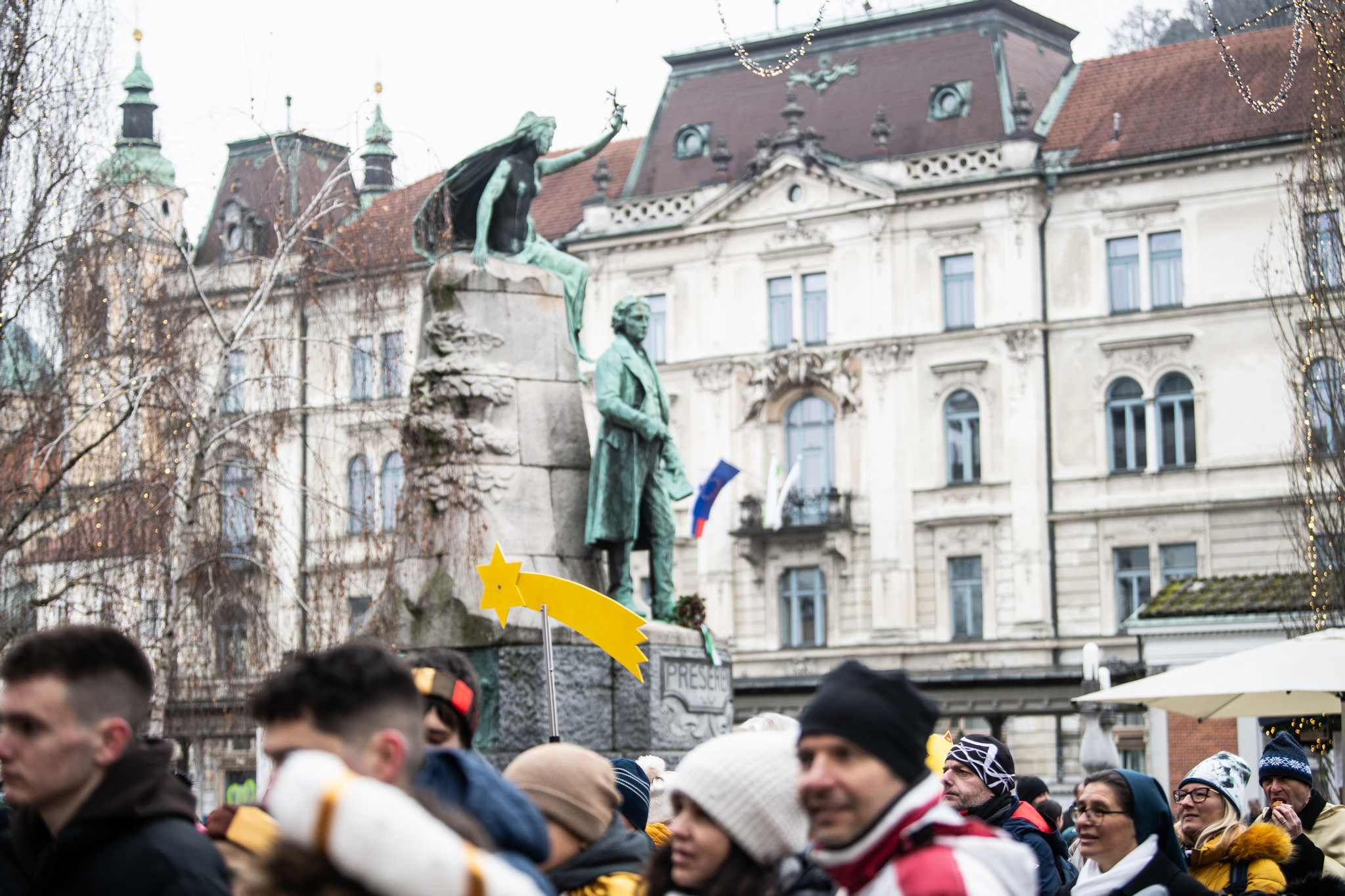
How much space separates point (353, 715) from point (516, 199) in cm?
953

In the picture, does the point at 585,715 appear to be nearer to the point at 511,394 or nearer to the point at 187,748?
the point at 511,394

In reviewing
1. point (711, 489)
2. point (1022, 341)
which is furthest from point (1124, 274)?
point (711, 489)

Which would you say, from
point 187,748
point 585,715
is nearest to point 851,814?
point 585,715

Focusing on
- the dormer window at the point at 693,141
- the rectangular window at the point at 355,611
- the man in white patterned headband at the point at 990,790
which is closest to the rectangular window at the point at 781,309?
the dormer window at the point at 693,141

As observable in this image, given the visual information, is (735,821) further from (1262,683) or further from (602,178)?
(602,178)

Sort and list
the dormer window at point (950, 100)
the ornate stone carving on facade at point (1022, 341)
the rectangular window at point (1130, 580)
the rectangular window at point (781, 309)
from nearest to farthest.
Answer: the rectangular window at point (1130, 580), the ornate stone carving on facade at point (1022, 341), the dormer window at point (950, 100), the rectangular window at point (781, 309)

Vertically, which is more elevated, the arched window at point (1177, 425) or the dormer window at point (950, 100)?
the dormer window at point (950, 100)

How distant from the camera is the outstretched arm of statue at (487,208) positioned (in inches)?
470

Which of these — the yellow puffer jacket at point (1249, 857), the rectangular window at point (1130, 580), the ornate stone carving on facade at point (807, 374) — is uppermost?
the ornate stone carving on facade at point (807, 374)

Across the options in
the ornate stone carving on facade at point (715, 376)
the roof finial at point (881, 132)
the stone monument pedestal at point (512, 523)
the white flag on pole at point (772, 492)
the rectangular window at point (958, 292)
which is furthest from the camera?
the ornate stone carving on facade at point (715, 376)

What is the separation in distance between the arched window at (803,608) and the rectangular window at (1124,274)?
31.6ft

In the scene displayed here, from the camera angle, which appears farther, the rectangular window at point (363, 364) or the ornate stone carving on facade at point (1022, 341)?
the ornate stone carving on facade at point (1022, 341)

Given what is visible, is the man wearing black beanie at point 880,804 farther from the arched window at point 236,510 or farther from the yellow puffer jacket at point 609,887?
the arched window at point 236,510

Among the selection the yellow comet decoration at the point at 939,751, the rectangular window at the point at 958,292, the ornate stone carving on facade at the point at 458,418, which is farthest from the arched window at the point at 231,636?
the rectangular window at the point at 958,292
